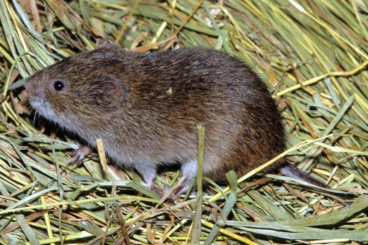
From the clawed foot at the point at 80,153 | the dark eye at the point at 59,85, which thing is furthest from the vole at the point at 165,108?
the clawed foot at the point at 80,153

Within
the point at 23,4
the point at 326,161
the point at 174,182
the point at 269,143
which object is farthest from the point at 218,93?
the point at 23,4

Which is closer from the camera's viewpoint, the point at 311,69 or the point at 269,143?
the point at 269,143

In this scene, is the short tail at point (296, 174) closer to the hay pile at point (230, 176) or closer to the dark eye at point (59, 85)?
the hay pile at point (230, 176)

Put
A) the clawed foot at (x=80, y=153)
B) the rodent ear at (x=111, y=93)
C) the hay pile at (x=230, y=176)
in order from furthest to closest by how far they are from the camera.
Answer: the clawed foot at (x=80, y=153) → the rodent ear at (x=111, y=93) → the hay pile at (x=230, y=176)

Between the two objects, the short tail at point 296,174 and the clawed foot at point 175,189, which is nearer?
the clawed foot at point 175,189

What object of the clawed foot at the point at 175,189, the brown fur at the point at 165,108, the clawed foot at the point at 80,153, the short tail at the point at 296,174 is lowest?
the clawed foot at the point at 175,189

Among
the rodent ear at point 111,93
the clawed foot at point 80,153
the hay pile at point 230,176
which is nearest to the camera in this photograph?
the hay pile at point 230,176

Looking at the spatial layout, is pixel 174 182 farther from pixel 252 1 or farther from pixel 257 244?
pixel 252 1
